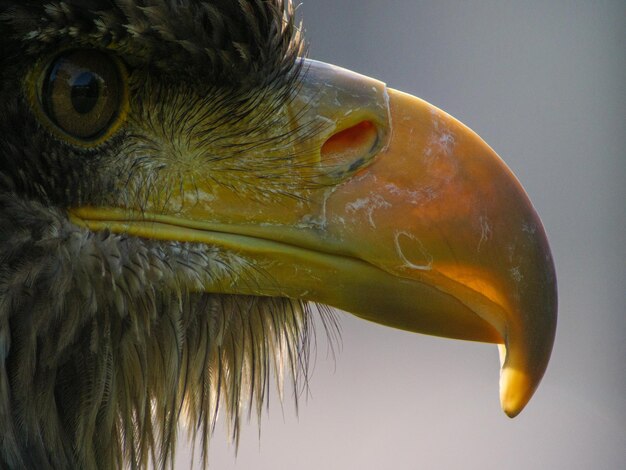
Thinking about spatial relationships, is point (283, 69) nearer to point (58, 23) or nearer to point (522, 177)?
point (58, 23)

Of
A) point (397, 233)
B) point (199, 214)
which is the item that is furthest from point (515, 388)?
point (199, 214)

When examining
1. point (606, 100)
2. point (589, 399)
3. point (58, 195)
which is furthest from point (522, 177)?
point (58, 195)

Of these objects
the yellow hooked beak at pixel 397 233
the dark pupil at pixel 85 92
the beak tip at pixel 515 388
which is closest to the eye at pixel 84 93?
the dark pupil at pixel 85 92

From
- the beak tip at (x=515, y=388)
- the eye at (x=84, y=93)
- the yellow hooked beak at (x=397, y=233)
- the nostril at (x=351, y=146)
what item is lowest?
the beak tip at (x=515, y=388)

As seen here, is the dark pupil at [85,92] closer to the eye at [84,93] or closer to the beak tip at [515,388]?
the eye at [84,93]

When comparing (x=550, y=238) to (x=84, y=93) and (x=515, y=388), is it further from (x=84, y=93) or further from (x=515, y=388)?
(x=84, y=93)

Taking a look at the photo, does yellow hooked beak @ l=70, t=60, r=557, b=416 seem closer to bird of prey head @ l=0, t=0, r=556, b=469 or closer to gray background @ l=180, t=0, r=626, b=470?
bird of prey head @ l=0, t=0, r=556, b=469
